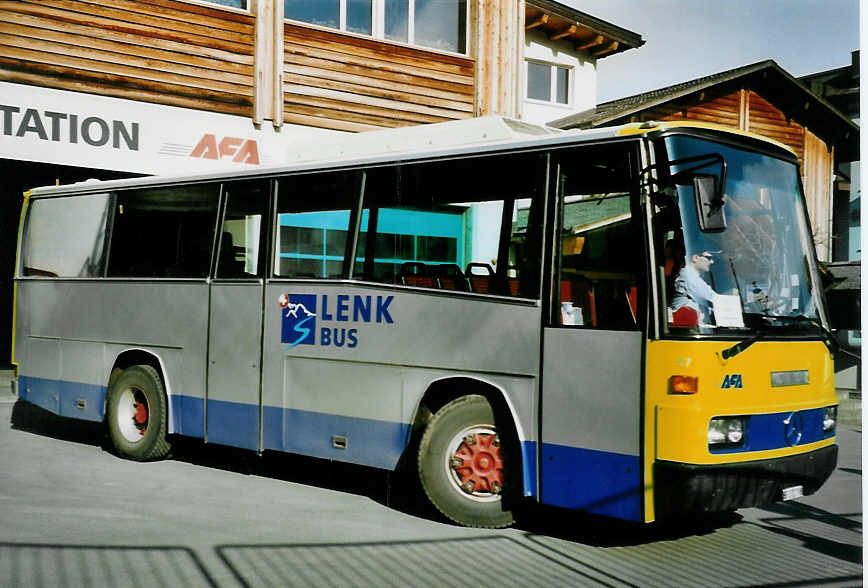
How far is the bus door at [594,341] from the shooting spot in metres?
6.30

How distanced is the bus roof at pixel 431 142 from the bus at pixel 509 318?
3 centimetres

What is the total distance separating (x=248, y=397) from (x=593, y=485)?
355 cm

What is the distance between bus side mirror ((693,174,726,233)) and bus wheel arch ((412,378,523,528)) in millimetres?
1908

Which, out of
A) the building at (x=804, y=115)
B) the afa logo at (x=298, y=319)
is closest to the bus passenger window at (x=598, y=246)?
the afa logo at (x=298, y=319)

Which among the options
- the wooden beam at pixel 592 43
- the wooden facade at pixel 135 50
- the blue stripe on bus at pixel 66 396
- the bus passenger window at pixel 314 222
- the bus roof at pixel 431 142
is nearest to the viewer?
the bus roof at pixel 431 142

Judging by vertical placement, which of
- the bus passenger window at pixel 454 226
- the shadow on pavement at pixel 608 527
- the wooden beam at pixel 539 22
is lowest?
the shadow on pavement at pixel 608 527

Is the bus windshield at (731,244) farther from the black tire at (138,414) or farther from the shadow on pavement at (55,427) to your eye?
the shadow on pavement at (55,427)

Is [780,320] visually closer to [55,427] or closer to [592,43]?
[55,427]

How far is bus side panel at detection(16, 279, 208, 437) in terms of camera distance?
9398mm

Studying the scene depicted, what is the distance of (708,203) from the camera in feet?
19.6

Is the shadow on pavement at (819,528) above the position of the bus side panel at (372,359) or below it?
below

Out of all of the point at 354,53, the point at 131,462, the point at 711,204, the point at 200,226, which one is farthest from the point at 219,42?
the point at 711,204

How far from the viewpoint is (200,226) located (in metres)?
9.48

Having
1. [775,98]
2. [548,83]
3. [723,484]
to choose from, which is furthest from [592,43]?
[723,484]
